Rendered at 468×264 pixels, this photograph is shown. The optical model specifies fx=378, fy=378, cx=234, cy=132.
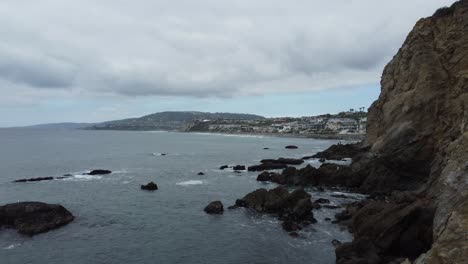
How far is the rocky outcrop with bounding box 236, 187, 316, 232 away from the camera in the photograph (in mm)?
34688

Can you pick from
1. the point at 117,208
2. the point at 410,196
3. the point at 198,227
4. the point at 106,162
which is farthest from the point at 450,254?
the point at 106,162

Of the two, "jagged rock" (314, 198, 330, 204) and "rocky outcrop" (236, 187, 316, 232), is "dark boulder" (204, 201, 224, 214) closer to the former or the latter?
"rocky outcrop" (236, 187, 316, 232)

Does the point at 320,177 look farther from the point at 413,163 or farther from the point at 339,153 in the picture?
the point at 339,153

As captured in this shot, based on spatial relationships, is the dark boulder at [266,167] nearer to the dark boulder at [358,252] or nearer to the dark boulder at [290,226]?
the dark boulder at [290,226]

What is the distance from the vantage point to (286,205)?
1508 inches

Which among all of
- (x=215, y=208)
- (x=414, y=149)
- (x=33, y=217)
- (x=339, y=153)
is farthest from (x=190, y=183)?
(x=339, y=153)

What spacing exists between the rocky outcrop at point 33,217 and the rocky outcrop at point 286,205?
58.6 ft

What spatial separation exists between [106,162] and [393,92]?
6301 centimetres

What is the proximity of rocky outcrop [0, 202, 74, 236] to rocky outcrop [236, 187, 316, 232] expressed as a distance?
703 inches

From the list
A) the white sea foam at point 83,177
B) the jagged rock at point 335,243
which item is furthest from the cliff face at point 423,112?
the white sea foam at point 83,177

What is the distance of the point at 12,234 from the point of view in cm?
3189

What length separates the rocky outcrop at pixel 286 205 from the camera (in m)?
34.7

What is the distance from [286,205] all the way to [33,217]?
23.9m

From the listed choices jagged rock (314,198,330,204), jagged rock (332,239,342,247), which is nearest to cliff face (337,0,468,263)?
jagged rock (332,239,342,247)
